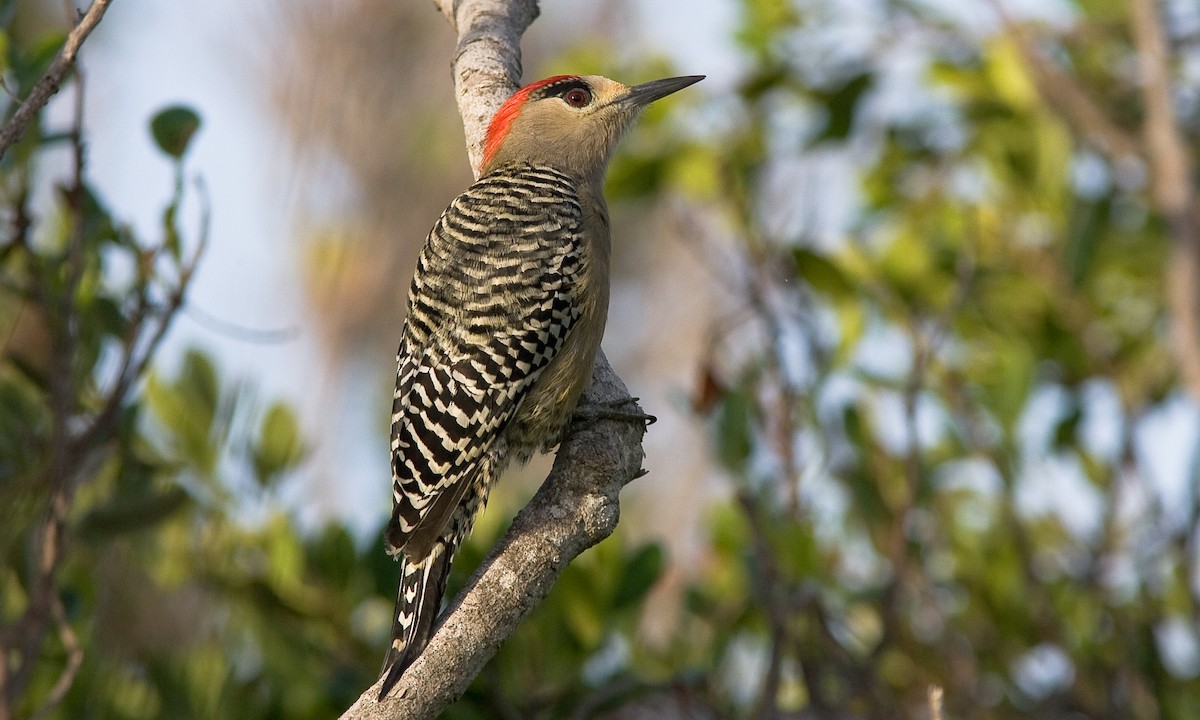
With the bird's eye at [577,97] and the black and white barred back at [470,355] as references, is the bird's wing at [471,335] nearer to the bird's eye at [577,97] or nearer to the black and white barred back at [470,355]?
the black and white barred back at [470,355]

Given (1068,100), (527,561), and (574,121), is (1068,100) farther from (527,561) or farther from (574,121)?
(527,561)

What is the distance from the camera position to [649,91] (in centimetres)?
420

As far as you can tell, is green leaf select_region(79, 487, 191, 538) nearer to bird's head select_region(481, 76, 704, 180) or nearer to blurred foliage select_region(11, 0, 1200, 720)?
blurred foliage select_region(11, 0, 1200, 720)

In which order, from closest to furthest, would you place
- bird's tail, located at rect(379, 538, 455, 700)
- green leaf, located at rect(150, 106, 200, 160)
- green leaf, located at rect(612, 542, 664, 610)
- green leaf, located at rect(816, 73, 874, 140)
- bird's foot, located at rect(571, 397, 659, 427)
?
A: bird's tail, located at rect(379, 538, 455, 700) < bird's foot, located at rect(571, 397, 659, 427) < green leaf, located at rect(150, 106, 200, 160) < green leaf, located at rect(612, 542, 664, 610) < green leaf, located at rect(816, 73, 874, 140)

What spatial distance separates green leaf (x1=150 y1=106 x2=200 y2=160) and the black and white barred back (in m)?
0.68

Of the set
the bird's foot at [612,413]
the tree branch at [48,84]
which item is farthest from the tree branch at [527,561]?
the tree branch at [48,84]

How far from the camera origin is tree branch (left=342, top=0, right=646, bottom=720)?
2.30m

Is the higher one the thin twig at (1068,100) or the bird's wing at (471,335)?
the bird's wing at (471,335)

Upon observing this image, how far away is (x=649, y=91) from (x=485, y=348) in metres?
1.36

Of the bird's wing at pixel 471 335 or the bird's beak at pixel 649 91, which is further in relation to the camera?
the bird's beak at pixel 649 91

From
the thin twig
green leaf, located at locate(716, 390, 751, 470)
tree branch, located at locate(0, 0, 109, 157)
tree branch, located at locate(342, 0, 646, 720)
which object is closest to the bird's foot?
tree branch, located at locate(342, 0, 646, 720)

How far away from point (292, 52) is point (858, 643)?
840 centimetres

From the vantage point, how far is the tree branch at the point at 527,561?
2301 mm

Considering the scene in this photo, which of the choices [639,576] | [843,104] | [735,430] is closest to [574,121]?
[843,104]
